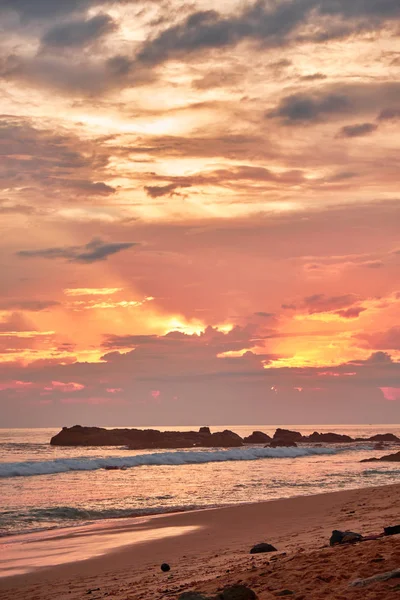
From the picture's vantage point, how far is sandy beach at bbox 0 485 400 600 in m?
10.0

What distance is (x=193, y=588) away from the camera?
421 inches

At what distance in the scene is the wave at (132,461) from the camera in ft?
155

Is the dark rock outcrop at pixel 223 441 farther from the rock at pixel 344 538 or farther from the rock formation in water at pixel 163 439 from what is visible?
the rock at pixel 344 538

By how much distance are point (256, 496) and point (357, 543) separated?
61.7 ft

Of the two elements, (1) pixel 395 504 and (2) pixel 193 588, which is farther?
(1) pixel 395 504

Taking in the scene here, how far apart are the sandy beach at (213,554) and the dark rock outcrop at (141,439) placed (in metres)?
81.4

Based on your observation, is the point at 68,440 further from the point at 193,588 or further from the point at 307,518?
the point at 193,588

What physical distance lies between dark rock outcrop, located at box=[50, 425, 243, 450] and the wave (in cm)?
2836

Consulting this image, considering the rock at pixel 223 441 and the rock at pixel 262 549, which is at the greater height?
the rock at pixel 262 549

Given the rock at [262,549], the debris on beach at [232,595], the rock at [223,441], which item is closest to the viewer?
the debris on beach at [232,595]

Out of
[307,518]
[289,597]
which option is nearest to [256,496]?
[307,518]

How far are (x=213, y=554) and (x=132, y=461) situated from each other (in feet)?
152

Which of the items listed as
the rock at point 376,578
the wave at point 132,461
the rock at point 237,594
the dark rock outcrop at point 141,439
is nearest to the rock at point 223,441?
the dark rock outcrop at point 141,439

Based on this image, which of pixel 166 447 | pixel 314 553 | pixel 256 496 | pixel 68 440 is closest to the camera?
pixel 314 553
